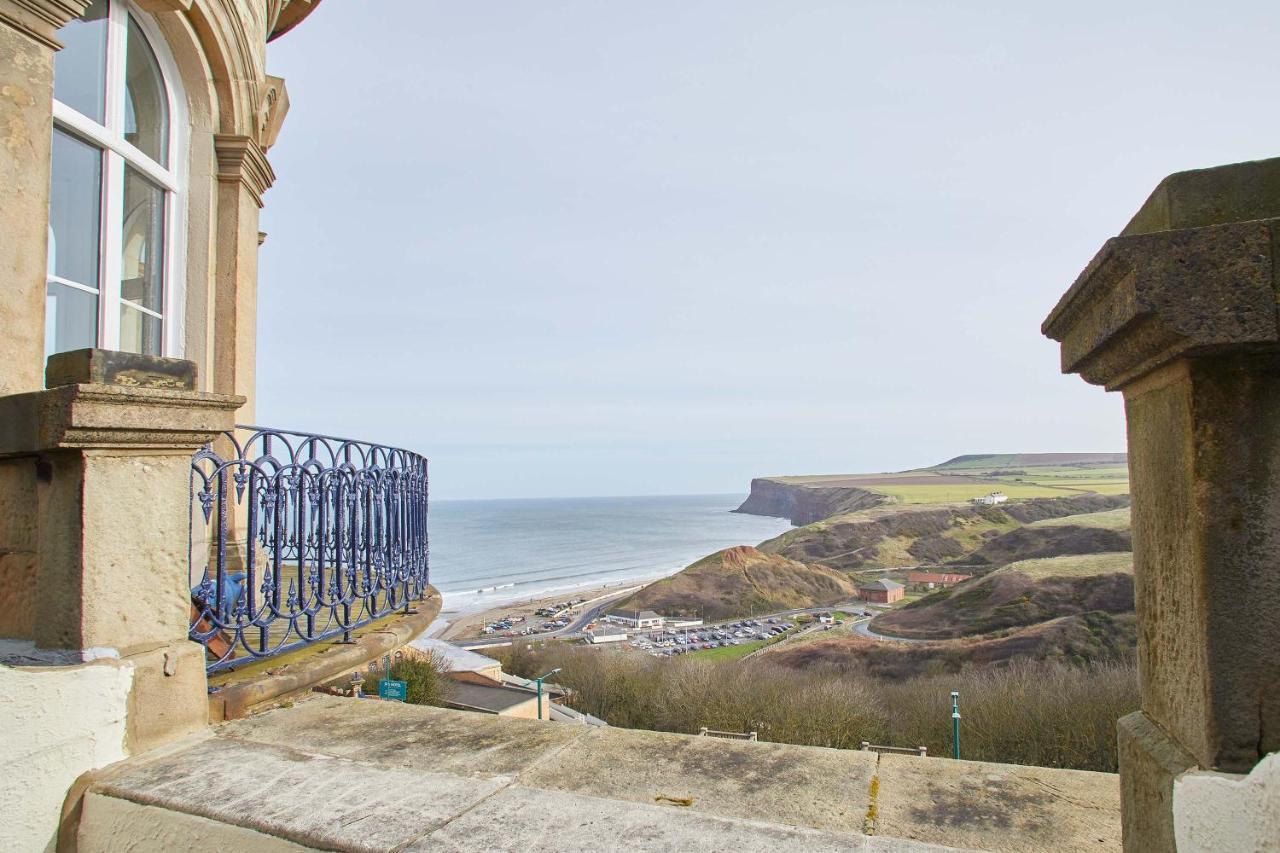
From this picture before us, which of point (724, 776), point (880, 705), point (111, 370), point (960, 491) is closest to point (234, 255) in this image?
point (111, 370)

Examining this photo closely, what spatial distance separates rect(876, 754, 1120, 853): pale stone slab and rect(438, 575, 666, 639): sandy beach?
183 ft

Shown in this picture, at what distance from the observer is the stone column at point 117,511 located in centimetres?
256

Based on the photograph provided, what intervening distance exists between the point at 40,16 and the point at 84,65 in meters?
1.15

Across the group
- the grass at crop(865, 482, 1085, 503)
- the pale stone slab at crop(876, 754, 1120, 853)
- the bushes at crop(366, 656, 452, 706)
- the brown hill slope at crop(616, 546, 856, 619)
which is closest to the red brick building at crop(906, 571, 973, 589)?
Result: the brown hill slope at crop(616, 546, 856, 619)

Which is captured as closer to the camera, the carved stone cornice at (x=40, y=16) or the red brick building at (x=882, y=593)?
the carved stone cornice at (x=40, y=16)

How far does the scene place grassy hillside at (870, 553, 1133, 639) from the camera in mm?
44312

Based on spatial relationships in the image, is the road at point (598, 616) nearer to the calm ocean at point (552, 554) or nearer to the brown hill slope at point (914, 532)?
the calm ocean at point (552, 554)

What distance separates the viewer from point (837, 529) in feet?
354

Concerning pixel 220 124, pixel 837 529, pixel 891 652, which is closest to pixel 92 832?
pixel 220 124

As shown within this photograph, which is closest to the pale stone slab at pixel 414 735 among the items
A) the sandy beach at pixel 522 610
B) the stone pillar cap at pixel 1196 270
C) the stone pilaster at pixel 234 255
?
the stone pillar cap at pixel 1196 270

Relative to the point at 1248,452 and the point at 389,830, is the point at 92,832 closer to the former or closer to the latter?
the point at 389,830

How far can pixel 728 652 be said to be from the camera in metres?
48.9

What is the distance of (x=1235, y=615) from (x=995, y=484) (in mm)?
175970

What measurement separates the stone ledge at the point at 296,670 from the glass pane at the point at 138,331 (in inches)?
86.6
